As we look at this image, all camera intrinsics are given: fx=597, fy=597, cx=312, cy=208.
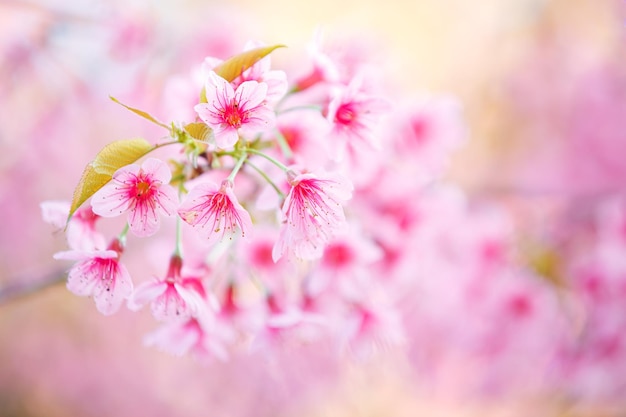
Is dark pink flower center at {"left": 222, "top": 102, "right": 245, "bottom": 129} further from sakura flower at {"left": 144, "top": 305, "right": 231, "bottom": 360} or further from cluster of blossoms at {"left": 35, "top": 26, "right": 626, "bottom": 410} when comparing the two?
sakura flower at {"left": 144, "top": 305, "right": 231, "bottom": 360}

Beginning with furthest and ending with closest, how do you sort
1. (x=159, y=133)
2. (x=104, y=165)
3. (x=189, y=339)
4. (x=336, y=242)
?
(x=159, y=133), (x=336, y=242), (x=189, y=339), (x=104, y=165)

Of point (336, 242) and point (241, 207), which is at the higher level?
point (336, 242)

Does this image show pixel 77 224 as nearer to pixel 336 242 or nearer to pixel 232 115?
pixel 232 115

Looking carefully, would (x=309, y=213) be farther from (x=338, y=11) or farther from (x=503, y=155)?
(x=338, y=11)

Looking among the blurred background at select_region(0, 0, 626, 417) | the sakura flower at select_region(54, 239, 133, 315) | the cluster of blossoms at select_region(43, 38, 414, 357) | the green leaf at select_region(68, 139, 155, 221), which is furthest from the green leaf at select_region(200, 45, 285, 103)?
the blurred background at select_region(0, 0, 626, 417)

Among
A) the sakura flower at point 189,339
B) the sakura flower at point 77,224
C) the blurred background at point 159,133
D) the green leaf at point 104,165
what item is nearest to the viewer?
the green leaf at point 104,165

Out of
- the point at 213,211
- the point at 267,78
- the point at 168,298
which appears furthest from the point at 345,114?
the point at 168,298

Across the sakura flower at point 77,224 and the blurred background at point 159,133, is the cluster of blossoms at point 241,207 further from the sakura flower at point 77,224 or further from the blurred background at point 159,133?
the blurred background at point 159,133

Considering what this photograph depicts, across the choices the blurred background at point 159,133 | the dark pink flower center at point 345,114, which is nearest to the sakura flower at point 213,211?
the dark pink flower center at point 345,114
